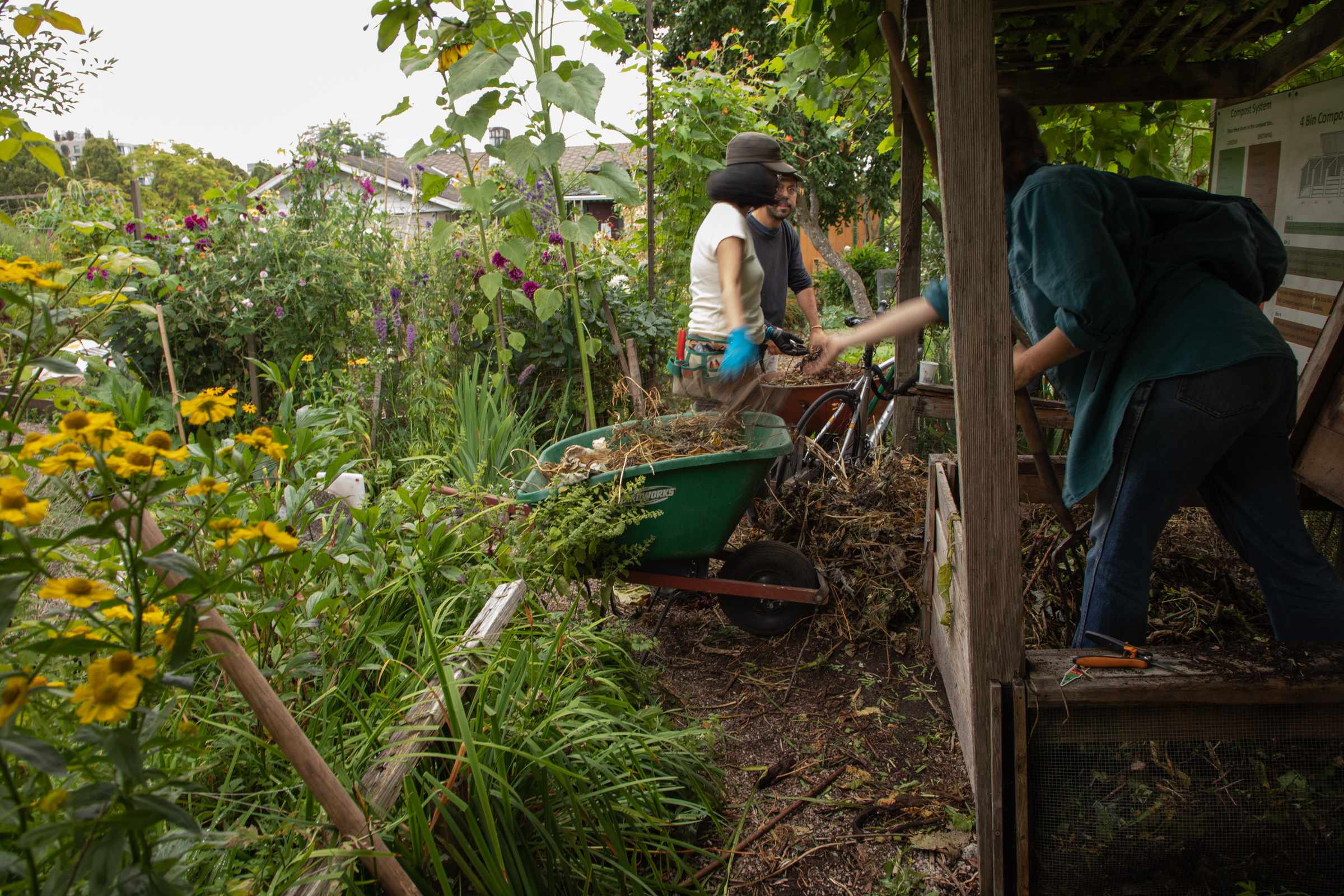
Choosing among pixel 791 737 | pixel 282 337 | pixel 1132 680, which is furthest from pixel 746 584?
pixel 282 337

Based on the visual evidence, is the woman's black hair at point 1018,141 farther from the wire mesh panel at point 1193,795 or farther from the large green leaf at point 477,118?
the large green leaf at point 477,118

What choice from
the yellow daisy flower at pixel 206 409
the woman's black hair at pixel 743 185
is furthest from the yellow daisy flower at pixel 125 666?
the woman's black hair at pixel 743 185

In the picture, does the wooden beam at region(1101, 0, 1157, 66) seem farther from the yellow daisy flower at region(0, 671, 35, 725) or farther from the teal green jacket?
the yellow daisy flower at region(0, 671, 35, 725)

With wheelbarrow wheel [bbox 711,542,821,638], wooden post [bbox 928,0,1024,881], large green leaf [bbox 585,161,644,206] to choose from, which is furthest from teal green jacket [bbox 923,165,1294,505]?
large green leaf [bbox 585,161,644,206]

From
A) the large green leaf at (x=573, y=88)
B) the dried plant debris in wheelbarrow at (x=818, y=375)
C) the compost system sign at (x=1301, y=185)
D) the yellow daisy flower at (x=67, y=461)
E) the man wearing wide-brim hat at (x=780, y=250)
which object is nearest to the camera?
the yellow daisy flower at (x=67, y=461)

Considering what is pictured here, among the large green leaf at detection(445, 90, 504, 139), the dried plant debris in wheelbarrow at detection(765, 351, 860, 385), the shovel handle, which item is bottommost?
the shovel handle

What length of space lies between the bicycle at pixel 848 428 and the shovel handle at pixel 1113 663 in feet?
6.92

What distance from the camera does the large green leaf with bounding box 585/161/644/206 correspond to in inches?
137

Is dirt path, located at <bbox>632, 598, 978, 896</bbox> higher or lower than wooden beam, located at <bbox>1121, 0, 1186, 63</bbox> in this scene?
lower

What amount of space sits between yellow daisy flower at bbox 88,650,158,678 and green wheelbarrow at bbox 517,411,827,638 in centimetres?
197

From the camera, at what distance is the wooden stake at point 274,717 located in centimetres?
109

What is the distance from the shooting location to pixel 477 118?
328cm

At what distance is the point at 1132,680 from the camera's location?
1675mm

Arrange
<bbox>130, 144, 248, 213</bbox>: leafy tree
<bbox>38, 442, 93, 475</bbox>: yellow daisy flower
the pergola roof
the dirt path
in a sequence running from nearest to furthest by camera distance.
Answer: <bbox>38, 442, 93, 475</bbox>: yellow daisy flower, the dirt path, the pergola roof, <bbox>130, 144, 248, 213</bbox>: leafy tree
